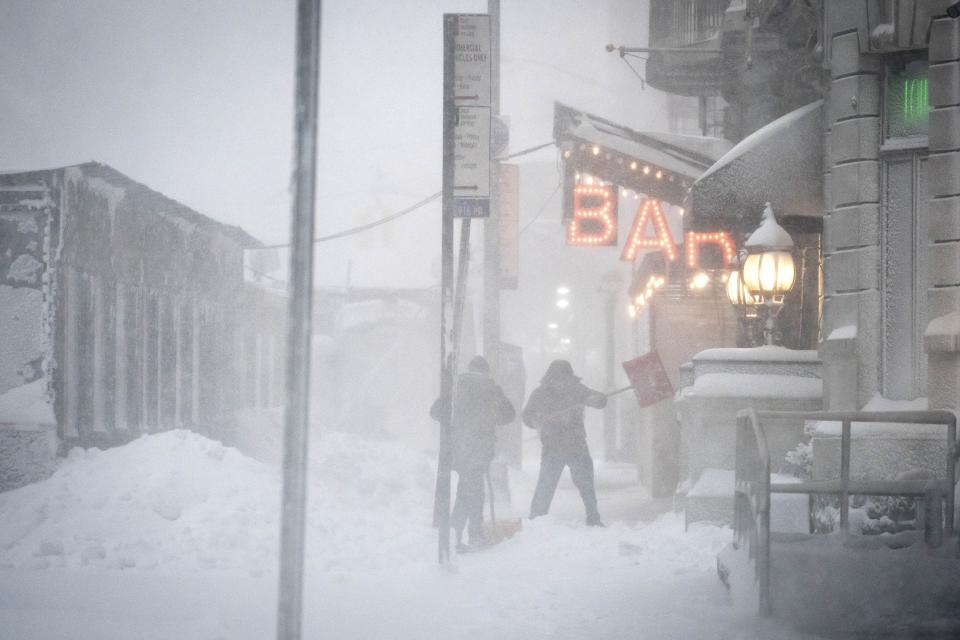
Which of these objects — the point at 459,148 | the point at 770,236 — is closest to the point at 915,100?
the point at 770,236

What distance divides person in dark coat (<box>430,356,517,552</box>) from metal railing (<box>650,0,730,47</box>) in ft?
40.6

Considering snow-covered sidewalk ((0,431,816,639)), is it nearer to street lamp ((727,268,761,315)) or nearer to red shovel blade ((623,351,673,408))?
street lamp ((727,268,761,315))

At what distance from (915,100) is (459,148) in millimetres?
4262

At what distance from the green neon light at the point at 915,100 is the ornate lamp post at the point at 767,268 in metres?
2.72

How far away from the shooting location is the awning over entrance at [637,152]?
1753cm

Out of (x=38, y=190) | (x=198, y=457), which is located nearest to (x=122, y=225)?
(x=38, y=190)

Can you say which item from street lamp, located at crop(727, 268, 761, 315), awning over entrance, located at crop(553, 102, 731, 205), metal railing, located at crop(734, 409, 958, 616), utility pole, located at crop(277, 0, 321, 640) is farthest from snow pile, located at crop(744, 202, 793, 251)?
utility pole, located at crop(277, 0, 321, 640)

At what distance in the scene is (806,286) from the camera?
13.8m

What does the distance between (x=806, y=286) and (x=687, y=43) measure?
8901 millimetres

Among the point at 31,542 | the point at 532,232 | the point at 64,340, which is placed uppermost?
the point at 532,232

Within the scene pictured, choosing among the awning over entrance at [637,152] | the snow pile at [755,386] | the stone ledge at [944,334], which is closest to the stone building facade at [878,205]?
the stone ledge at [944,334]

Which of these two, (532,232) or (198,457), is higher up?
(532,232)

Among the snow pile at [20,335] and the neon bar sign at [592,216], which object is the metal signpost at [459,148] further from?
the neon bar sign at [592,216]

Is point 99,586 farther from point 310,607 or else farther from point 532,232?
point 532,232
